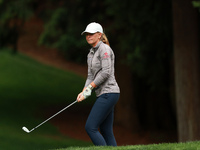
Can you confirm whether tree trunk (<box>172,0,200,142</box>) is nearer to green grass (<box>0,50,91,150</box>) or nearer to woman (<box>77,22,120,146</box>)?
green grass (<box>0,50,91,150</box>)

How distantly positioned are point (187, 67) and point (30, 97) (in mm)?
14817

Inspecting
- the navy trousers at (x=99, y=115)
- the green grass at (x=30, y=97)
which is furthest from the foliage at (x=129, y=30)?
the navy trousers at (x=99, y=115)

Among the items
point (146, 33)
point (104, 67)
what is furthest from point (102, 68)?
point (146, 33)

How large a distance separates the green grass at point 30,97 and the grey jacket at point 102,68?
8.82 metres

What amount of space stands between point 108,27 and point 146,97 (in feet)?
18.0

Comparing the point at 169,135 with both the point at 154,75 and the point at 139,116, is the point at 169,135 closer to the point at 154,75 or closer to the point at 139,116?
the point at 139,116

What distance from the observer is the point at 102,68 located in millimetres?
6168

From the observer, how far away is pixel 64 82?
32.4 metres

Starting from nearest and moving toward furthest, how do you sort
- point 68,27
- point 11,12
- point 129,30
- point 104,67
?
1. point 104,67
2. point 11,12
3. point 129,30
4. point 68,27

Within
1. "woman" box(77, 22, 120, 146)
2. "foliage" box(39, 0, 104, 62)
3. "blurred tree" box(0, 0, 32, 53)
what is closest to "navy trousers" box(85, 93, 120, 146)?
"woman" box(77, 22, 120, 146)

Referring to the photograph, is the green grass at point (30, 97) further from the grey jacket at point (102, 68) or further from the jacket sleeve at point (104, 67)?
the jacket sleeve at point (104, 67)

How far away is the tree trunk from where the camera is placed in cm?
1195

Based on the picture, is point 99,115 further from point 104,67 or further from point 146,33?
point 146,33

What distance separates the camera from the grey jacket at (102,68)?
20.2ft
